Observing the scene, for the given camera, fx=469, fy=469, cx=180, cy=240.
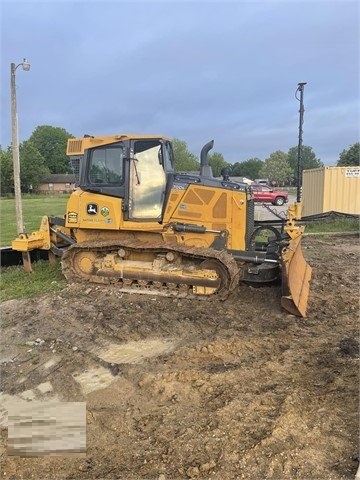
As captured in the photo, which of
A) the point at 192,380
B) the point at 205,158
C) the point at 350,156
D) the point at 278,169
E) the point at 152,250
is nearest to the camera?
the point at 192,380

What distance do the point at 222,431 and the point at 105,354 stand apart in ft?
7.34

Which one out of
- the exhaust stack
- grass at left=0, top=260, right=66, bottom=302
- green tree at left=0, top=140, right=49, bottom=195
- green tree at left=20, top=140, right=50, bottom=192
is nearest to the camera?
grass at left=0, top=260, right=66, bottom=302

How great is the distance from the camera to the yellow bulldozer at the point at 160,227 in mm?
7914

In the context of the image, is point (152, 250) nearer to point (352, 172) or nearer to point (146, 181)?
point (146, 181)

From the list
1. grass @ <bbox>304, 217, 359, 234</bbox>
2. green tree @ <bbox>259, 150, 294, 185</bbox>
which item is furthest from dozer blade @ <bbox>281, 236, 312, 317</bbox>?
green tree @ <bbox>259, 150, 294, 185</bbox>

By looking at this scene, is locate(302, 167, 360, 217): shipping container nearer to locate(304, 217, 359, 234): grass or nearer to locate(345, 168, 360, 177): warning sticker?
locate(345, 168, 360, 177): warning sticker

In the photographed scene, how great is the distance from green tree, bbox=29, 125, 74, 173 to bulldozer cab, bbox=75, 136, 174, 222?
315 feet

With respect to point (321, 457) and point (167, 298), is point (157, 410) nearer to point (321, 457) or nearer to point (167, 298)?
point (321, 457)

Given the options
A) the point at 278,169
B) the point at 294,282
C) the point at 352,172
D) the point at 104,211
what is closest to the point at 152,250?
the point at 104,211

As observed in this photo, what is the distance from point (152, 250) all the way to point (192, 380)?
12.2 feet

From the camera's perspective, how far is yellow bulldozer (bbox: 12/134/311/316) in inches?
312

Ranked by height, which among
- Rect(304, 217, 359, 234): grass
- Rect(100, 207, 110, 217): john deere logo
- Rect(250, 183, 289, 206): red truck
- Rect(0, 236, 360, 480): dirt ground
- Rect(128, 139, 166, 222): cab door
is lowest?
Rect(0, 236, 360, 480): dirt ground

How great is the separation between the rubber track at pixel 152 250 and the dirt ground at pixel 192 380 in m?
0.26

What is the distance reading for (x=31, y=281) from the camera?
8883 millimetres
